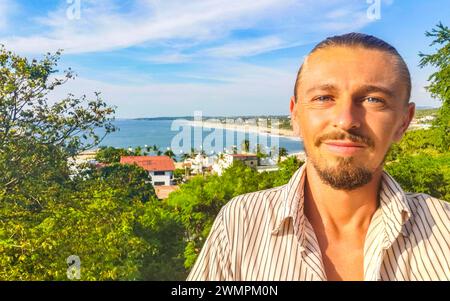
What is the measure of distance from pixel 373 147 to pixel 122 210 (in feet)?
22.0

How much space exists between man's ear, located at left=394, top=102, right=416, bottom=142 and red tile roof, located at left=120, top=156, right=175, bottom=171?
307 inches

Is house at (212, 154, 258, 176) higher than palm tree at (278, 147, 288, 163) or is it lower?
lower

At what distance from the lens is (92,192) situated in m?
7.58

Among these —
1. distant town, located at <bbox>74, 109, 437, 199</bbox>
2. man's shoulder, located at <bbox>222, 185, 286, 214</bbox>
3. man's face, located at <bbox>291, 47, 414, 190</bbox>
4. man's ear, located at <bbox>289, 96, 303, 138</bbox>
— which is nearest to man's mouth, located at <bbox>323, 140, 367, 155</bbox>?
man's face, located at <bbox>291, 47, 414, 190</bbox>

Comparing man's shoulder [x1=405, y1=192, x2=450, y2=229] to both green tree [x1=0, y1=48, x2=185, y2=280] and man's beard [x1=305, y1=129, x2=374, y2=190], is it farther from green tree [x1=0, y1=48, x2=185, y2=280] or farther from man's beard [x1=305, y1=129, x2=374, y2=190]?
green tree [x1=0, y1=48, x2=185, y2=280]

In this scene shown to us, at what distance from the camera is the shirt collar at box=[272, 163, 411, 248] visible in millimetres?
1087

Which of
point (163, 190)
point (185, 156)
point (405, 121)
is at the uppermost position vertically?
point (405, 121)

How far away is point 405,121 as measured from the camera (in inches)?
44.1

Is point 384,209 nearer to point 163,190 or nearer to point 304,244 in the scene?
point 304,244

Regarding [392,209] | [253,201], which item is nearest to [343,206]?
[392,209]

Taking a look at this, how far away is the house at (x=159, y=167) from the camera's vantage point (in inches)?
354

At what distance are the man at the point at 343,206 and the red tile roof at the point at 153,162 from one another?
25.4 ft

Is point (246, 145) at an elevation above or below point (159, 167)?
above

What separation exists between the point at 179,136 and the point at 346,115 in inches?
316
